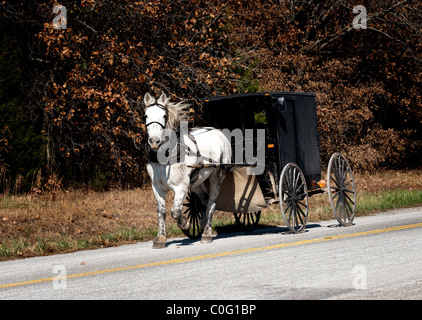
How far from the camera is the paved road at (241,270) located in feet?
21.5

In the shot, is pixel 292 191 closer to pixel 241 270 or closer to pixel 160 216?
pixel 160 216

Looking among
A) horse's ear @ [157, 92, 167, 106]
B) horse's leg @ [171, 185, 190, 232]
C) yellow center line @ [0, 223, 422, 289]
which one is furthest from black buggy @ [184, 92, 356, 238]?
horse's ear @ [157, 92, 167, 106]

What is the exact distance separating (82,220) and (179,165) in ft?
12.3

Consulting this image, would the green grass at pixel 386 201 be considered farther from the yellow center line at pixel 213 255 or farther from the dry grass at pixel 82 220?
the yellow center line at pixel 213 255

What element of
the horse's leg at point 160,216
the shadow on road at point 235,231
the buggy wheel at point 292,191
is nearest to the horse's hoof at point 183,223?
the horse's leg at point 160,216

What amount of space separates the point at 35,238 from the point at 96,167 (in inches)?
288

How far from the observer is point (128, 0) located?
1720cm

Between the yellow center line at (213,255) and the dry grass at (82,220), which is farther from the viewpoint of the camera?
the dry grass at (82,220)

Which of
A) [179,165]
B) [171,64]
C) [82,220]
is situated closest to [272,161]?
[179,165]

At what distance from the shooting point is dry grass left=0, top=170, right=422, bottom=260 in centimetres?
1123

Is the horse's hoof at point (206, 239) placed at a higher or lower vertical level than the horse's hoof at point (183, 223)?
lower

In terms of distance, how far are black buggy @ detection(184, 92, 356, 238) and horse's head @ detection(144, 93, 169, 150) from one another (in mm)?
2116

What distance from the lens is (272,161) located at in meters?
11.7

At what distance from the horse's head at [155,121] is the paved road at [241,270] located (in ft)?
5.61
